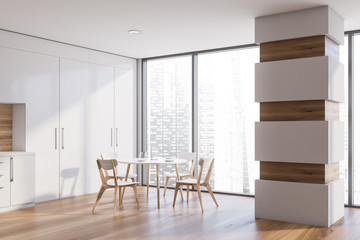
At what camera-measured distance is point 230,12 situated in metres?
5.00

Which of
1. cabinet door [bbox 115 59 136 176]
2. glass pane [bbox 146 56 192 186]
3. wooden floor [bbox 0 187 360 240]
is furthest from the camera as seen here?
cabinet door [bbox 115 59 136 176]

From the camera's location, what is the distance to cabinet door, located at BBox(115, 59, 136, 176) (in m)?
7.80

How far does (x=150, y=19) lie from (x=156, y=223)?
8.73ft

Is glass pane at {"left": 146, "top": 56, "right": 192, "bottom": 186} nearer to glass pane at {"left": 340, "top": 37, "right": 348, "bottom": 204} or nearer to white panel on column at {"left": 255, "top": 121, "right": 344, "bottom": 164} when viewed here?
white panel on column at {"left": 255, "top": 121, "right": 344, "bottom": 164}

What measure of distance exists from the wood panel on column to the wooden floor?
1.05 ft

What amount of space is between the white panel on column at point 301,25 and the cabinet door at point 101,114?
3.38 metres

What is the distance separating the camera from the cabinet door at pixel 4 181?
5.60 m

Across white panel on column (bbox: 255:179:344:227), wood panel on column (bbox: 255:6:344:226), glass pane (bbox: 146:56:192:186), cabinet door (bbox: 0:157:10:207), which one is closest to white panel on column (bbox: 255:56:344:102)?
wood panel on column (bbox: 255:6:344:226)

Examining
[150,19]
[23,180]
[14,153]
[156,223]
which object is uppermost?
[150,19]

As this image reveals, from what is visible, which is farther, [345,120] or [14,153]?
[345,120]

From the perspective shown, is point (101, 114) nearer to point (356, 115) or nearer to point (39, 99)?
point (39, 99)

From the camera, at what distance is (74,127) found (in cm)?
694

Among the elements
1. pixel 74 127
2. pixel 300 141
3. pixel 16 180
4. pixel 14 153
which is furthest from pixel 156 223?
pixel 74 127

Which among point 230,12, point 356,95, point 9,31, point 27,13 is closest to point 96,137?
point 9,31
